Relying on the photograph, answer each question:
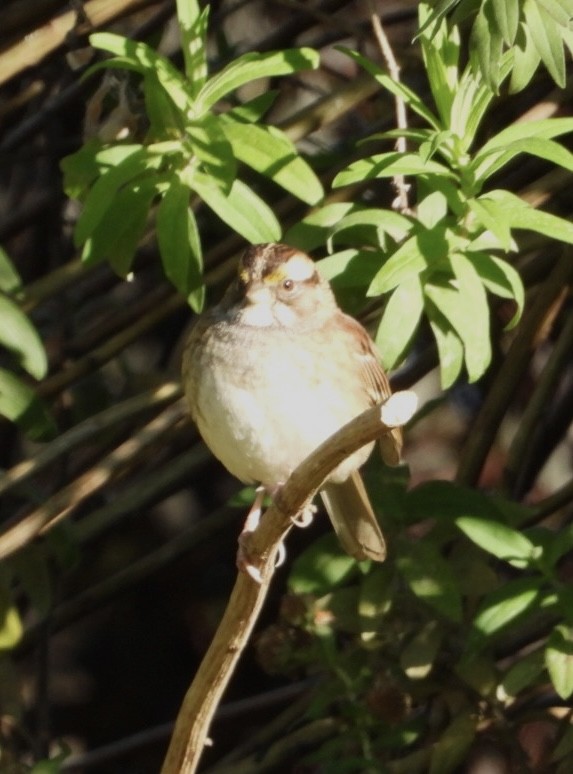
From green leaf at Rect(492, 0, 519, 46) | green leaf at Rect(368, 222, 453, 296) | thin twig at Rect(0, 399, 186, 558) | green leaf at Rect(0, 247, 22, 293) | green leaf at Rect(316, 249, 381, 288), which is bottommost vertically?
thin twig at Rect(0, 399, 186, 558)

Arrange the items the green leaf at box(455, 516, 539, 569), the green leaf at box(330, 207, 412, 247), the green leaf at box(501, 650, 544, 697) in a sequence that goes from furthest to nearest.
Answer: the green leaf at box(501, 650, 544, 697) → the green leaf at box(455, 516, 539, 569) → the green leaf at box(330, 207, 412, 247)

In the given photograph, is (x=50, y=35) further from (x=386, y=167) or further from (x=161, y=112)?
(x=386, y=167)

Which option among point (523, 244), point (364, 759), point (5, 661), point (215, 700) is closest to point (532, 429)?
point (523, 244)

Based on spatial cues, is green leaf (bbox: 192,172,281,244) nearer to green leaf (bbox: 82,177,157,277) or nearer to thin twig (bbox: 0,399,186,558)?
green leaf (bbox: 82,177,157,277)

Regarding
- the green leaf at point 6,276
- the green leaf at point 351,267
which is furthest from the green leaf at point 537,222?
the green leaf at point 6,276

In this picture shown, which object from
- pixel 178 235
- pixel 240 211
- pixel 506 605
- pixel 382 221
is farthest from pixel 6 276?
pixel 506 605

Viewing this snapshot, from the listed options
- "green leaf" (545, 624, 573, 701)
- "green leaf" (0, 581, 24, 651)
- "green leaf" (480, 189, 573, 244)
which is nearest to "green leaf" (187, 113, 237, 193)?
"green leaf" (480, 189, 573, 244)

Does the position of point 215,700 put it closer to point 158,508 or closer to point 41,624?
point 41,624

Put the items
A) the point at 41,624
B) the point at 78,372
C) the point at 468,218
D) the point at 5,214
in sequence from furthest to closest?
the point at 5,214 < the point at 41,624 < the point at 78,372 < the point at 468,218
